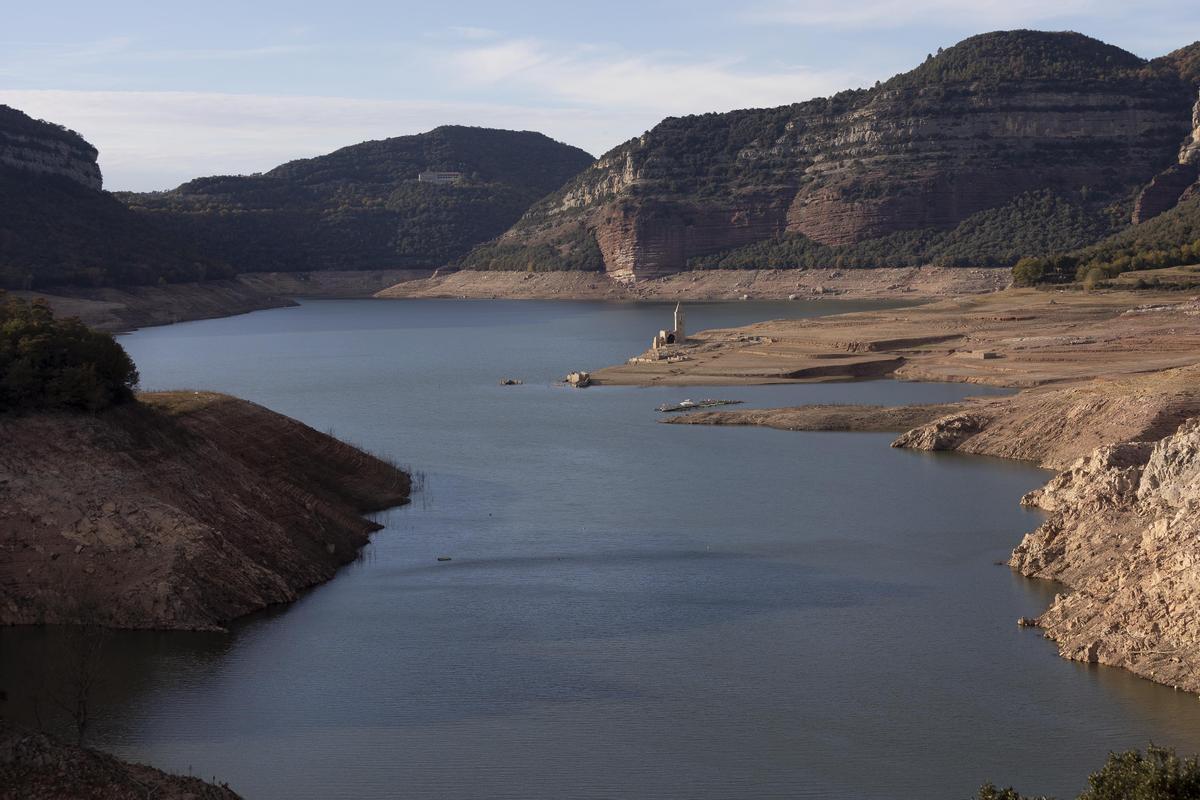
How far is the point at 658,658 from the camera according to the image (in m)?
35.2

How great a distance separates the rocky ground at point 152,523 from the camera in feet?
123

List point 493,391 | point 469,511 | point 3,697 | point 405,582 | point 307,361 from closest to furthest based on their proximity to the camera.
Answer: point 3,697
point 405,582
point 469,511
point 493,391
point 307,361

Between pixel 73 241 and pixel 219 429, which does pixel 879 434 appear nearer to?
pixel 219 429

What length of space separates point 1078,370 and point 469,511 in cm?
4395

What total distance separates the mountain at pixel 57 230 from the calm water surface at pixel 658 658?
11121cm

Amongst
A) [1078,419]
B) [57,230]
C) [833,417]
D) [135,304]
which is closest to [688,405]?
[833,417]

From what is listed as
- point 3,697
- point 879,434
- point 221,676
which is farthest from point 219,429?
point 879,434

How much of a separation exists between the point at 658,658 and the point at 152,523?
13.5 metres

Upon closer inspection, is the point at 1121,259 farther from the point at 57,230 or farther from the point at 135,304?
the point at 57,230

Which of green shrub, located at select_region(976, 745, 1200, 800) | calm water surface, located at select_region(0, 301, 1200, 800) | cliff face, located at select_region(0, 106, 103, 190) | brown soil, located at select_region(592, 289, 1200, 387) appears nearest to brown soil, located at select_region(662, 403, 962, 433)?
calm water surface, located at select_region(0, 301, 1200, 800)

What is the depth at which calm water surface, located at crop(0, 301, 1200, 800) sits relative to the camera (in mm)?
29109

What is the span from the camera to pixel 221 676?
112 ft

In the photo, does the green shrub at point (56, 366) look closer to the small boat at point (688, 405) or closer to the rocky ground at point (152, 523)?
the rocky ground at point (152, 523)

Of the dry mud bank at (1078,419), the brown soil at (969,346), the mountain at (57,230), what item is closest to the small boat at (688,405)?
the dry mud bank at (1078,419)
